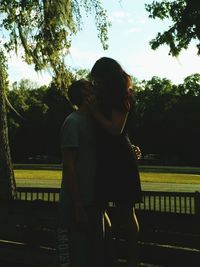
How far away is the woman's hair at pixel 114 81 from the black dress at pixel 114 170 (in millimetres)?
81

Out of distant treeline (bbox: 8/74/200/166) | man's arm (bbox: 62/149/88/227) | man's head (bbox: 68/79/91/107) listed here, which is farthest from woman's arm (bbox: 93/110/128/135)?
distant treeline (bbox: 8/74/200/166)

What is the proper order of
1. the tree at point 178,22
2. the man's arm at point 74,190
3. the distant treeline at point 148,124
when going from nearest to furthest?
1. the man's arm at point 74,190
2. the tree at point 178,22
3. the distant treeline at point 148,124

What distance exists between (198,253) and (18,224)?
2.73m

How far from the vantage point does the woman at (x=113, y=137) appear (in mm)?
3744

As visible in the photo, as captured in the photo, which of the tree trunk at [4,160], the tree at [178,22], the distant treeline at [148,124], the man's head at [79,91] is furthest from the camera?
the distant treeline at [148,124]

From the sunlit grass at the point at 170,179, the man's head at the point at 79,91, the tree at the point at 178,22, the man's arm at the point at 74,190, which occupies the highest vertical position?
the tree at the point at 178,22

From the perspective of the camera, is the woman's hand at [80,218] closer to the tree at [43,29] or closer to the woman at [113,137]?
the woman at [113,137]

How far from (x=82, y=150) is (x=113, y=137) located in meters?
0.23

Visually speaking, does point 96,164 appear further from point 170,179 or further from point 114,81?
point 170,179

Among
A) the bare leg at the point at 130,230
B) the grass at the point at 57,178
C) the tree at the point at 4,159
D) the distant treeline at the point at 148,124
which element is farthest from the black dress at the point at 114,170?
the distant treeline at the point at 148,124

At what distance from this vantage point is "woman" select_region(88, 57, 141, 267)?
3744 millimetres

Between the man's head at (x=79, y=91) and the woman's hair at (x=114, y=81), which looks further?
the man's head at (x=79, y=91)

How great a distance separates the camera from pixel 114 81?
12.4 feet

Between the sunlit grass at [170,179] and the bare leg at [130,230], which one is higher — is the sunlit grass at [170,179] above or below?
below
